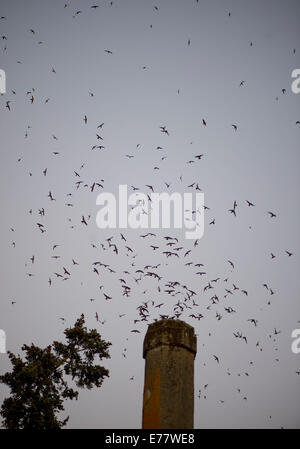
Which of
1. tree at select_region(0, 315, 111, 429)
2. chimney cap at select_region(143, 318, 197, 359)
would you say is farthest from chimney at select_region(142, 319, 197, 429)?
tree at select_region(0, 315, 111, 429)

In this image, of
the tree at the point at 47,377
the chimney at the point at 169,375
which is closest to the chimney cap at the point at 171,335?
the chimney at the point at 169,375

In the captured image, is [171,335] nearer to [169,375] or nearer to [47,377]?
[169,375]

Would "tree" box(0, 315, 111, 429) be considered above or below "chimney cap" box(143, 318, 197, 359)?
below

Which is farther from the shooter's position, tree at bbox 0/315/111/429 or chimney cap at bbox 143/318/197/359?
tree at bbox 0/315/111/429

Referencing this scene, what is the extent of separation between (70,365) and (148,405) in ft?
46.2

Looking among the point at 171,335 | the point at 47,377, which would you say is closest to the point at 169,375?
the point at 171,335

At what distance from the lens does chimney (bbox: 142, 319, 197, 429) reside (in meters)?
3.83

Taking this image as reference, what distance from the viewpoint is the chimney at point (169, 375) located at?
3.83m

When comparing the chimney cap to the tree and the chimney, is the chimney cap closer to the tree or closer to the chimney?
the chimney
